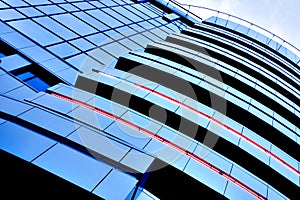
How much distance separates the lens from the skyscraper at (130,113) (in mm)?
9047

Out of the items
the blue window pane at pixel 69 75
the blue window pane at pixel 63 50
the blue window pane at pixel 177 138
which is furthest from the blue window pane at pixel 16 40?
the blue window pane at pixel 177 138

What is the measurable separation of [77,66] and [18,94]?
529cm

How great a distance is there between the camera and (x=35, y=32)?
1952cm

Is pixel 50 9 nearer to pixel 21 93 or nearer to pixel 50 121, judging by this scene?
pixel 21 93

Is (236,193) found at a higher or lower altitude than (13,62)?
higher

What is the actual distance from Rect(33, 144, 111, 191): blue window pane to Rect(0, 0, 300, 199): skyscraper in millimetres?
29

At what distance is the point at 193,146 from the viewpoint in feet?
47.5

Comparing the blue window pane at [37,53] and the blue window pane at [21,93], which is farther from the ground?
the blue window pane at [37,53]

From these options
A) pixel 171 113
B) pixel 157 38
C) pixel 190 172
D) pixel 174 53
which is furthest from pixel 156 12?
pixel 190 172

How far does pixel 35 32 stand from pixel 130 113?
9.16 m

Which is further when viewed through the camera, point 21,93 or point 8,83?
point 8,83

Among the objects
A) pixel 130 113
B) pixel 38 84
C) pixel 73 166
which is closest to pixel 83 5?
pixel 38 84

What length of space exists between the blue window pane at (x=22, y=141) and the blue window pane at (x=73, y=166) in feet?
0.87

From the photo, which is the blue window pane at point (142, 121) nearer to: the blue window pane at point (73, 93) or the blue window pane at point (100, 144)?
the blue window pane at point (73, 93)
